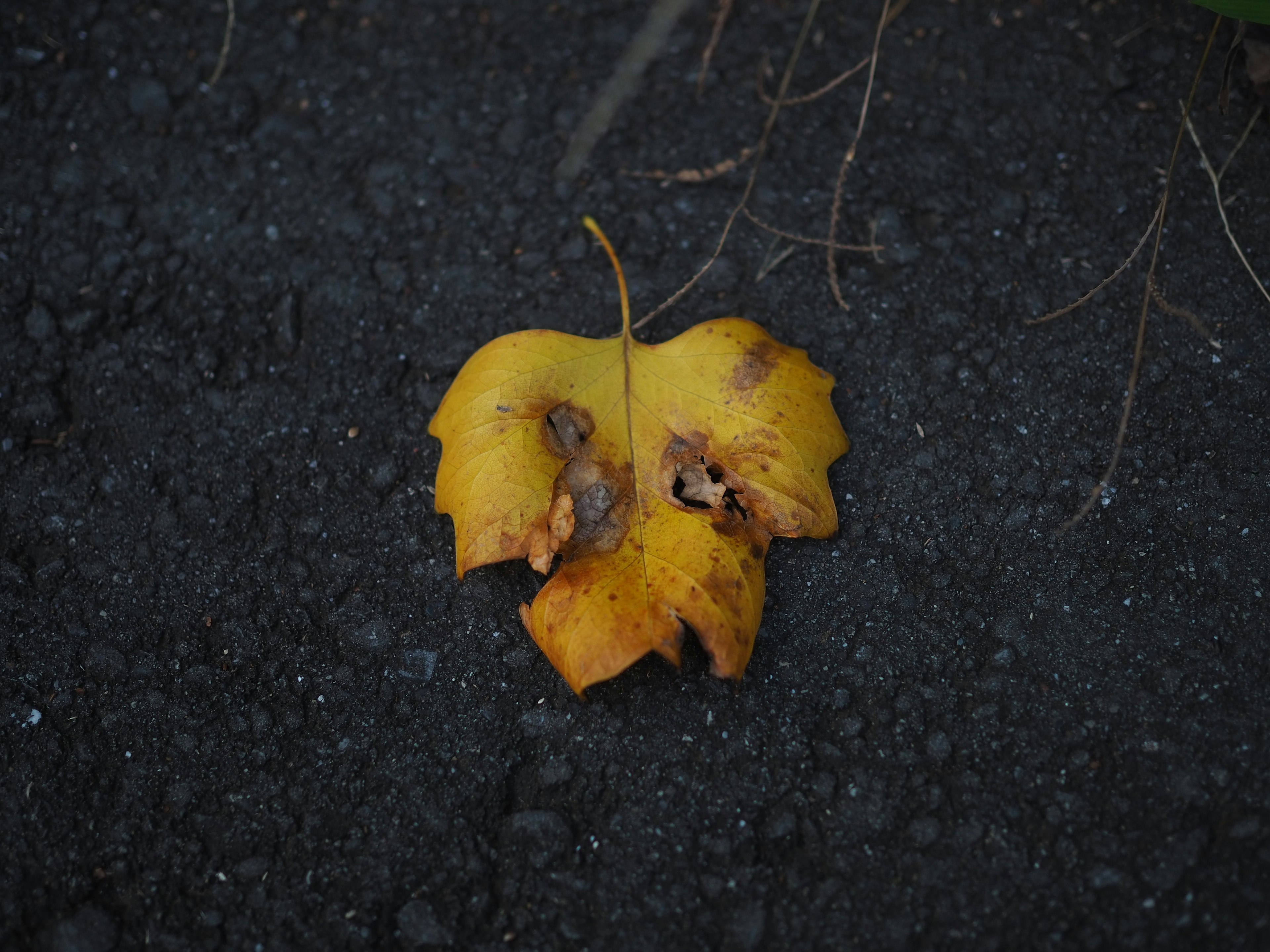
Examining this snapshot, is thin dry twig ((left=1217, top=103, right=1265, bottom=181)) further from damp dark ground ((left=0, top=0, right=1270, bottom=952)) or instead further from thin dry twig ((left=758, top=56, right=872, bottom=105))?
thin dry twig ((left=758, top=56, right=872, bottom=105))

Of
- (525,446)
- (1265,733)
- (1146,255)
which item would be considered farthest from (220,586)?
(1146,255)

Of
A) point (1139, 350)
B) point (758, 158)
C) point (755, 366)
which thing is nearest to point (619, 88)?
point (758, 158)

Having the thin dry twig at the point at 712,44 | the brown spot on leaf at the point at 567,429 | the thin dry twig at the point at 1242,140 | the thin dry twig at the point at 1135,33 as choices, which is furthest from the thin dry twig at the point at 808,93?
the brown spot on leaf at the point at 567,429

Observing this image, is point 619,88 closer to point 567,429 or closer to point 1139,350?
point 567,429

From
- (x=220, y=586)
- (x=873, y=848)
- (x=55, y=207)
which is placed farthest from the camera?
(x=55, y=207)

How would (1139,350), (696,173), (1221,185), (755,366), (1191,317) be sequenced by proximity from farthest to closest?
(696,173), (1221,185), (1191,317), (755,366), (1139,350)

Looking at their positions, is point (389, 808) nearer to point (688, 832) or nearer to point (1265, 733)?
point (688, 832)

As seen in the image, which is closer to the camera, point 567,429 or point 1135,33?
point 567,429
